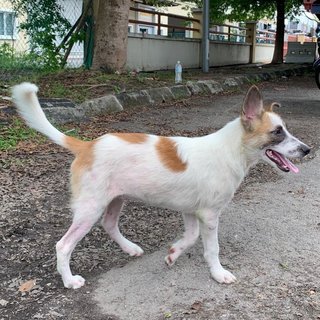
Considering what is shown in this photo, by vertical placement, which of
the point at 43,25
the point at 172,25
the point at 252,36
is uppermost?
the point at 172,25

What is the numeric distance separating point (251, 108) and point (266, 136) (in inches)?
7.6

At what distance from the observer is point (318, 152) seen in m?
6.39

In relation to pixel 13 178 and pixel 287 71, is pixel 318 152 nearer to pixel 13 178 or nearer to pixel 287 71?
pixel 13 178

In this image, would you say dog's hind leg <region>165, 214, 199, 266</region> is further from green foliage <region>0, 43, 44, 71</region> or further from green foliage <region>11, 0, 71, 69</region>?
green foliage <region>11, 0, 71, 69</region>

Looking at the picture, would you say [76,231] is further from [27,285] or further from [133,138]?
[133,138]

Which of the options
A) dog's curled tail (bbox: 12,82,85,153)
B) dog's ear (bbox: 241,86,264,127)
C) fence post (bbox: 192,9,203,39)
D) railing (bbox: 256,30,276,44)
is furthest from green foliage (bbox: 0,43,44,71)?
railing (bbox: 256,30,276,44)

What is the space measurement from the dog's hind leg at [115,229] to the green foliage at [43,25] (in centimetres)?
791

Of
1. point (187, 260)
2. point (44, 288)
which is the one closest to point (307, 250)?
point (187, 260)

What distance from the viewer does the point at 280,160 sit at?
3.04 meters

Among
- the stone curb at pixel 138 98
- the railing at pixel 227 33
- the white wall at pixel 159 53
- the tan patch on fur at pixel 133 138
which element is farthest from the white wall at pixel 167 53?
the tan patch on fur at pixel 133 138

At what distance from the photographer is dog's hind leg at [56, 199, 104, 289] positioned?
2.96 m

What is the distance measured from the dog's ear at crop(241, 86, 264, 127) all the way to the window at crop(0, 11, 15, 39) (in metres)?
9.70

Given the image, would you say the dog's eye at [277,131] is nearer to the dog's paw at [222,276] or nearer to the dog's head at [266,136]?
the dog's head at [266,136]

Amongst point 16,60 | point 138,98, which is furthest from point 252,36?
point 138,98
